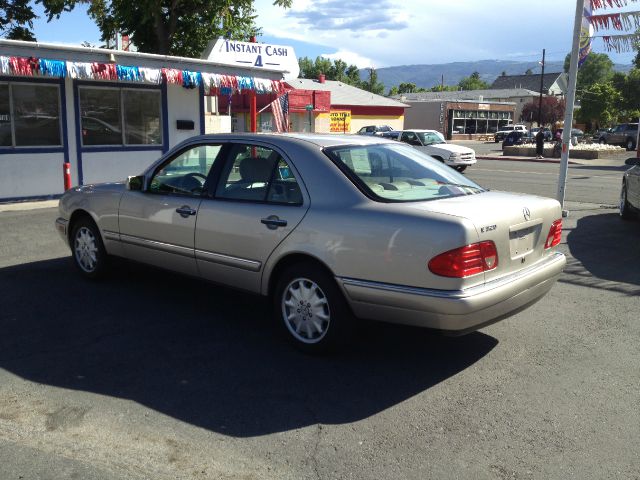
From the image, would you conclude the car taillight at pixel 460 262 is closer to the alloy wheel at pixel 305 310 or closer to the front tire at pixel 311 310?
the front tire at pixel 311 310

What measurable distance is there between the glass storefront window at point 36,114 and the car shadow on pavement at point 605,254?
36.1 ft

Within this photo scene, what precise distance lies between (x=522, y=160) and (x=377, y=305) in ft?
103

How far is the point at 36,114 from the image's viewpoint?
45.2 ft

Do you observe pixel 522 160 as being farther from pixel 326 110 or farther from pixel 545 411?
pixel 545 411

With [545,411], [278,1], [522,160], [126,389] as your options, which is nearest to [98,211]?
[126,389]

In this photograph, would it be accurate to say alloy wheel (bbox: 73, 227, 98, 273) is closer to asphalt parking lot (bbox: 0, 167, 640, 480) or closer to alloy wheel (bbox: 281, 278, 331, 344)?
asphalt parking lot (bbox: 0, 167, 640, 480)

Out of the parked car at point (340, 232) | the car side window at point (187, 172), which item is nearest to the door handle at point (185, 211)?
the parked car at point (340, 232)

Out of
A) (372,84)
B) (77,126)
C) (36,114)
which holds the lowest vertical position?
(77,126)

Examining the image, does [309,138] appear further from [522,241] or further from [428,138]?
[428,138]

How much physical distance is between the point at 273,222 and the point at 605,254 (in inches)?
227

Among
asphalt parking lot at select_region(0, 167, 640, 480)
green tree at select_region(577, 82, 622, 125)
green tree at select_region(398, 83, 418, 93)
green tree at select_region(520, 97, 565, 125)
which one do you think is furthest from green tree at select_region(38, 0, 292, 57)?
green tree at select_region(398, 83, 418, 93)

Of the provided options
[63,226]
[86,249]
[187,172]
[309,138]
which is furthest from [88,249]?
[309,138]

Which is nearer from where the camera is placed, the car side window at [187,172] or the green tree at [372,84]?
the car side window at [187,172]

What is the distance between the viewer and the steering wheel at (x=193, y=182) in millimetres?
5625
